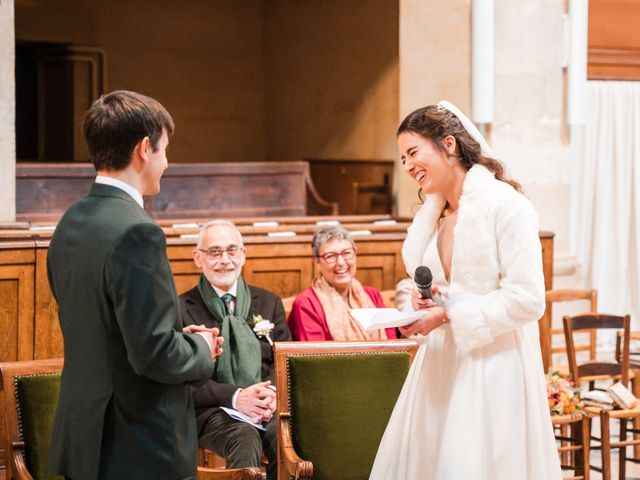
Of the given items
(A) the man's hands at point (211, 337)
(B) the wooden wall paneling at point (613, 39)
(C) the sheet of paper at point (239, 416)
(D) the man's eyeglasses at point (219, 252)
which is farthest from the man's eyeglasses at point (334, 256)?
(B) the wooden wall paneling at point (613, 39)

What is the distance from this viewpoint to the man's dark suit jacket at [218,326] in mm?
3914

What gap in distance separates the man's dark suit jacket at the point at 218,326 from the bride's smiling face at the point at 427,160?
143 cm

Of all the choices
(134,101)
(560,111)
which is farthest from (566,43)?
(134,101)

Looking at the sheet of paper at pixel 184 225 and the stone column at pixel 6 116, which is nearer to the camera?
the stone column at pixel 6 116

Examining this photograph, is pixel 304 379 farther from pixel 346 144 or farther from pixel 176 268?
pixel 346 144

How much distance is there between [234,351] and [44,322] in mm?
1225

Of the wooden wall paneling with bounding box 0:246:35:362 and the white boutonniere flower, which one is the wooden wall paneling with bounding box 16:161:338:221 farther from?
the white boutonniere flower

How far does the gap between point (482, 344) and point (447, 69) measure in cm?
470

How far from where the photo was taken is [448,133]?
2840 millimetres

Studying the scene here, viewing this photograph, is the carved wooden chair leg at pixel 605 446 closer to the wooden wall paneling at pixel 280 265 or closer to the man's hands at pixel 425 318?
the wooden wall paneling at pixel 280 265

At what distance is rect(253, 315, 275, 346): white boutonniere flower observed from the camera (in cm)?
417

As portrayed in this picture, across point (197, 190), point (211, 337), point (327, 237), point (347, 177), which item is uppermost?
point (347, 177)

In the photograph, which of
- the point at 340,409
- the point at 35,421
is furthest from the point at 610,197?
the point at 35,421

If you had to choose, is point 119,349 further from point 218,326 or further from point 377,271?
point 377,271
